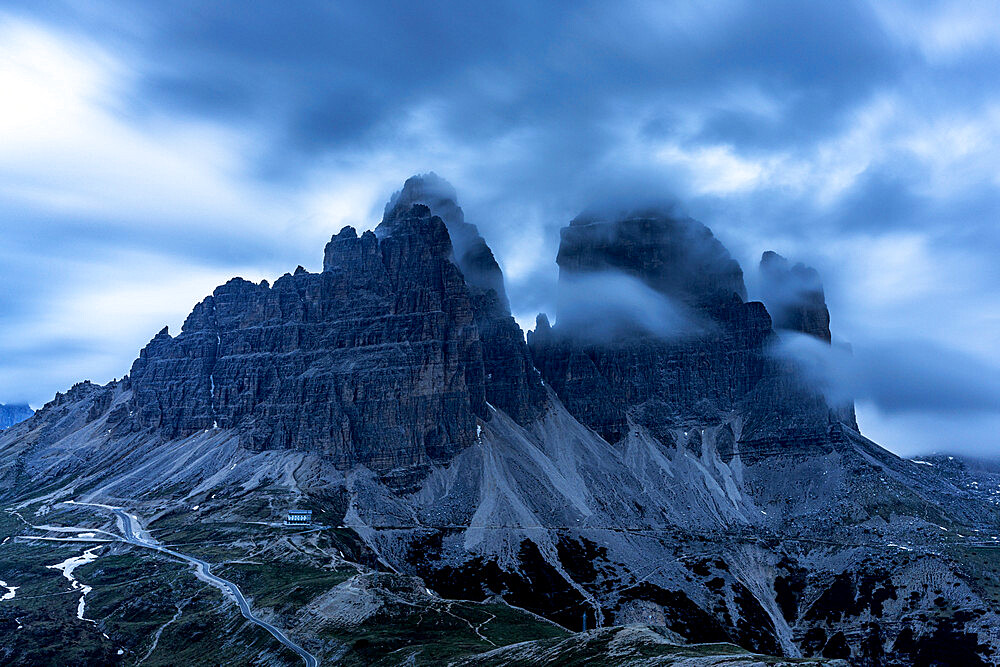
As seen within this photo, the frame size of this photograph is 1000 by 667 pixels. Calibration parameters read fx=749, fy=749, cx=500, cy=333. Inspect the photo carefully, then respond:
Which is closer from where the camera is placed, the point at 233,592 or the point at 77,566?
the point at 233,592

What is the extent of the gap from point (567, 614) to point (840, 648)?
242 ft

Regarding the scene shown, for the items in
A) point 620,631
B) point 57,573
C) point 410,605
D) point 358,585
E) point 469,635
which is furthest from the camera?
point 57,573

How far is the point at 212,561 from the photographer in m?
178

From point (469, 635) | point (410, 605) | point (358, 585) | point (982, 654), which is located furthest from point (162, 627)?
point (982, 654)

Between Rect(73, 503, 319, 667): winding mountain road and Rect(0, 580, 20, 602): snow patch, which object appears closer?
Rect(73, 503, 319, 667): winding mountain road

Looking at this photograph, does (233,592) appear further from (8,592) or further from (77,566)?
(77,566)

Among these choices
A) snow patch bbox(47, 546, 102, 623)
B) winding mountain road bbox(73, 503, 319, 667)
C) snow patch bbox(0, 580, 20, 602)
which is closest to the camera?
winding mountain road bbox(73, 503, 319, 667)

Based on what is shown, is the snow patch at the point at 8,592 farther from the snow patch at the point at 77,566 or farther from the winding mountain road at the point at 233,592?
the winding mountain road at the point at 233,592

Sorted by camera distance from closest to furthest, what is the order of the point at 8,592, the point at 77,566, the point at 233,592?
1. the point at 233,592
2. the point at 8,592
3. the point at 77,566

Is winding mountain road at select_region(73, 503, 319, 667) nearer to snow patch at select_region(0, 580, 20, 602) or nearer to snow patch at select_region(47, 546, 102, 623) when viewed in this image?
snow patch at select_region(47, 546, 102, 623)

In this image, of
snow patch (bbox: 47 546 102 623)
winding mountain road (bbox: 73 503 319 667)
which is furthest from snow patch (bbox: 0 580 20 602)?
winding mountain road (bbox: 73 503 319 667)

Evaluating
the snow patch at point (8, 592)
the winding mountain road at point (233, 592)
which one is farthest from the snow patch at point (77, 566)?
the winding mountain road at point (233, 592)

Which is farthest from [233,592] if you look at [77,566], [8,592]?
[77,566]

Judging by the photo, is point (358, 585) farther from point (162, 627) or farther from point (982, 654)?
point (982, 654)
